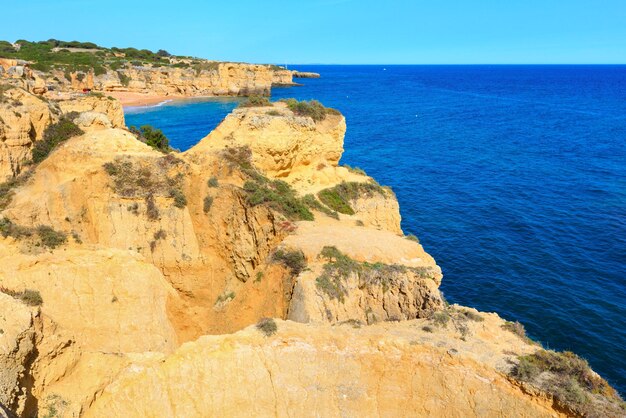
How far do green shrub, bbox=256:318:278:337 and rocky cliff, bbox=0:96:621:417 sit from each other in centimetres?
9

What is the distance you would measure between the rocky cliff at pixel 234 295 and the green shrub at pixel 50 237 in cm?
15

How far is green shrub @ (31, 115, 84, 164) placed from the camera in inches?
1146

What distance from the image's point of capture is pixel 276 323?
1590 centimetres

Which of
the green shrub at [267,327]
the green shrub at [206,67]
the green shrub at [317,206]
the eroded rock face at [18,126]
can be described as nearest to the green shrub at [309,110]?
the green shrub at [317,206]

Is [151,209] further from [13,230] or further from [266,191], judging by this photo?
[13,230]

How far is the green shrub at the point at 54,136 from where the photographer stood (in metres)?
29.1

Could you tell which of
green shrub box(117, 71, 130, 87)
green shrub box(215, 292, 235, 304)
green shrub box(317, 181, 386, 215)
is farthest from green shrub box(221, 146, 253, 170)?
green shrub box(117, 71, 130, 87)

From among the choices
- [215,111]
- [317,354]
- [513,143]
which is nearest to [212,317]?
[317,354]

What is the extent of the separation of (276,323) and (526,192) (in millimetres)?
42858

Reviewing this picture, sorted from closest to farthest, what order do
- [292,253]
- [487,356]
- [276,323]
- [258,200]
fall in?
[487,356], [276,323], [292,253], [258,200]

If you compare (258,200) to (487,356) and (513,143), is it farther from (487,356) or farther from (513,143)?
(513,143)

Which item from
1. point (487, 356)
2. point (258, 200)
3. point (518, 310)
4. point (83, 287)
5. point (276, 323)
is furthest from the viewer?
point (518, 310)

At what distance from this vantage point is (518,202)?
153 feet

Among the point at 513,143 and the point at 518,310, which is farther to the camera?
the point at 513,143
